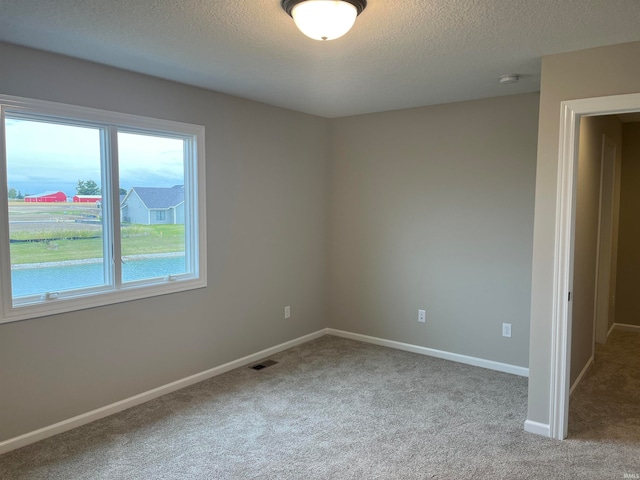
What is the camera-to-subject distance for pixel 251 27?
2346 millimetres

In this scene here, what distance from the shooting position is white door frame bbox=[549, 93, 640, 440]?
8.87 feet

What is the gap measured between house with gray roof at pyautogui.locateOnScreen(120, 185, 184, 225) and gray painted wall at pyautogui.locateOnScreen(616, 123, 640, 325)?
4889 mm

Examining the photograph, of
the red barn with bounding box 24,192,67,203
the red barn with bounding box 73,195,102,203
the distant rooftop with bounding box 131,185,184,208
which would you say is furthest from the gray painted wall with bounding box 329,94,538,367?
the red barn with bounding box 24,192,67,203

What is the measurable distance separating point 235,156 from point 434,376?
2572mm

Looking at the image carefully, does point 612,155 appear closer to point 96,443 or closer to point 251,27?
point 251,27

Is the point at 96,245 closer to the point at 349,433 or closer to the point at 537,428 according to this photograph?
the point at 349,433

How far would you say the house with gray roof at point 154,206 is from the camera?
131 inches

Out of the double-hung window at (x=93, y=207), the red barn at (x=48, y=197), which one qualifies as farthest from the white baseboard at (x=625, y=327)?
the red barn at (x=48, y=197)

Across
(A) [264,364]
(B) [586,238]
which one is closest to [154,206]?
(A) [264,364]

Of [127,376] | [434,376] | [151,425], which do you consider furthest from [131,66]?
[434,376]

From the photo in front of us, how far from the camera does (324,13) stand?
1.97 m

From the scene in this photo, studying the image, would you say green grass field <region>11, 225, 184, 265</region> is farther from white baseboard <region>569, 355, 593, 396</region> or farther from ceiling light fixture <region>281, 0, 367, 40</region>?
white baseboard <region>569, 355, 593, 396</region>

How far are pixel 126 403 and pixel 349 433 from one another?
63.6 inches

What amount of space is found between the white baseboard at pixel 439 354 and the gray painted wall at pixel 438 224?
0.16ft
